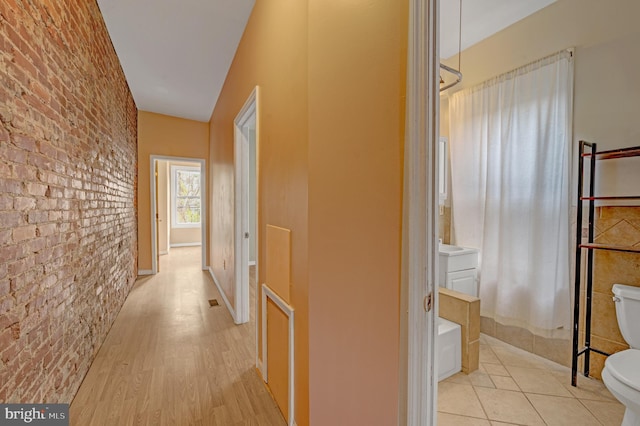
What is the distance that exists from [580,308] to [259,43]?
3.04m

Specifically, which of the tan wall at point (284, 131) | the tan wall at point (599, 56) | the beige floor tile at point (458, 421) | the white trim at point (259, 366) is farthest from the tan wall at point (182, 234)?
the beige floor tile at point (458, 421)

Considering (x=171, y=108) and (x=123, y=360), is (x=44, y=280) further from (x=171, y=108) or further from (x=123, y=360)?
(x=171, y=108)

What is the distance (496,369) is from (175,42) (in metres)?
4.11

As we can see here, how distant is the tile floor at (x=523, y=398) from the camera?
167 centimetres

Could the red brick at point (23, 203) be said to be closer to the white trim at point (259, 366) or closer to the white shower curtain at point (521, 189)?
the white trim at point (259, 366)

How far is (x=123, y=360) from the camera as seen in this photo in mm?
2258

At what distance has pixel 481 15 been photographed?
2.31m

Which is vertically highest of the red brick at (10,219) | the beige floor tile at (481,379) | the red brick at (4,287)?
the red brick at (10,219)

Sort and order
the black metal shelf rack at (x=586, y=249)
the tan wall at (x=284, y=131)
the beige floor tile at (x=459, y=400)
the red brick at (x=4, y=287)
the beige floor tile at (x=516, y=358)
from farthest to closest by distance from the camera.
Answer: the beige floor tile at (x=516, y=358) < the black metal shelf rack at (x=586, y=249) < the beige floor tile at (x=459, y=400) < the tan wall at (x=284, y=131) < the red brick at (x=4, y=287)

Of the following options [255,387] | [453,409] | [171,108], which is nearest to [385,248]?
[453,409]

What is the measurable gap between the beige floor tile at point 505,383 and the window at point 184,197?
8.36 m

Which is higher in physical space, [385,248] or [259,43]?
[259,43]

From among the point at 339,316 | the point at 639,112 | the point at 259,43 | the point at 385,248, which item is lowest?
the point at 339,316

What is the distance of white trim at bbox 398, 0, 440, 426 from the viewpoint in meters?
0.81
